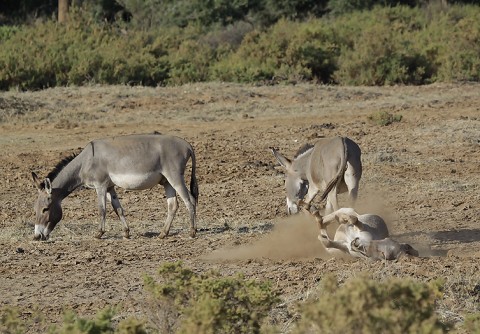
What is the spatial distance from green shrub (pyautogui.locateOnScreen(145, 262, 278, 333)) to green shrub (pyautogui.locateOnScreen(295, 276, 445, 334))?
770 millimetres

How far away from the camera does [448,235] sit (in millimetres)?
12688

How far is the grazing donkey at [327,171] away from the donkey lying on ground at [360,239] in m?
0.81

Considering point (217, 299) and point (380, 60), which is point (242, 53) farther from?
point (217, 299)

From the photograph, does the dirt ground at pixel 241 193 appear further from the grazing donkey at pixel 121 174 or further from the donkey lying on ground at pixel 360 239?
the grazing donkey at pixel 121 174

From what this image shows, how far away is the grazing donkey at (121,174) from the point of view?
12969mm

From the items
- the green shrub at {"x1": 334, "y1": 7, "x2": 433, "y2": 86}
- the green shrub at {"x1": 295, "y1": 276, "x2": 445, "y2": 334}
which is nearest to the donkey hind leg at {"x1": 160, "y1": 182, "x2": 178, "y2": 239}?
the green shrub at {"x1": 295, "y1": 276, "x2": 445, "y2": 334}

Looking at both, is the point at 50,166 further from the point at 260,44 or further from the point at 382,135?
the point at 260,44

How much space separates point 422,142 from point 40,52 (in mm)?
12964

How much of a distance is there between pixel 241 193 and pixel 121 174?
336 centimetres

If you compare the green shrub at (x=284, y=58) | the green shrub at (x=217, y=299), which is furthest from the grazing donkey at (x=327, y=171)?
the green shrub at (x=284, y=58)

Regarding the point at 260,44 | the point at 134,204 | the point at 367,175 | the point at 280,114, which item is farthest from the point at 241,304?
the point at 260,44

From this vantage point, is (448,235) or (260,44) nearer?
(448,235)

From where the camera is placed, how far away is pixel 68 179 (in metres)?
13.2

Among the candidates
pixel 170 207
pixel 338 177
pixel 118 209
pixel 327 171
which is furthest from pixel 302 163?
pixel 118 209
